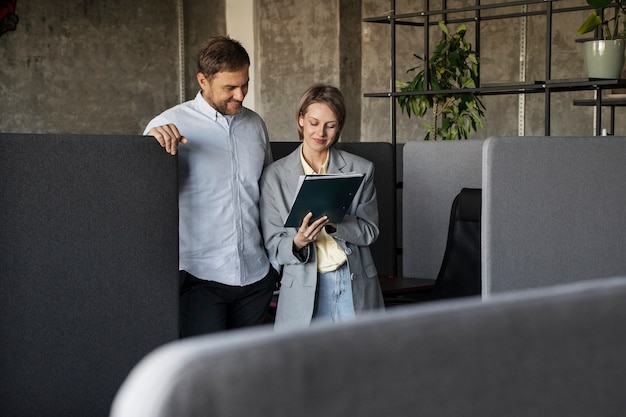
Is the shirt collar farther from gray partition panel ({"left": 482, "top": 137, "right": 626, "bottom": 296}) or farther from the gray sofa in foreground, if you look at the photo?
the gray sofa in foreground

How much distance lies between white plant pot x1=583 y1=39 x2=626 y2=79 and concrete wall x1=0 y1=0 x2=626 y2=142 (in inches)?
164

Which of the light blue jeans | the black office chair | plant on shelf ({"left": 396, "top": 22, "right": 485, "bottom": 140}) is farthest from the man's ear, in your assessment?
plant on shelf ({"left": 396, "top": 22, "right": 485, "bottom": 140})

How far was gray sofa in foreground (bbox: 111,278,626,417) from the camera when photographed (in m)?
0.48

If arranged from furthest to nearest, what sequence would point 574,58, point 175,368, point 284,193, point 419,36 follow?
point 419,36
point 574,58
point 284,193
point 175,368

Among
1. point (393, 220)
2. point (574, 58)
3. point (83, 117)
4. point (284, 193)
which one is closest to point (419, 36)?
point (574, 58)

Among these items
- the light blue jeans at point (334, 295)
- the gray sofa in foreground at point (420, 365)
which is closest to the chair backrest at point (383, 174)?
the light blue jeans at point (334, 295)

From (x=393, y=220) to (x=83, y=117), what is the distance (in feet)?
20.5

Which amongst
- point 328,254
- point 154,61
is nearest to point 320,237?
point 328,254

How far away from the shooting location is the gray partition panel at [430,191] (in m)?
3.32

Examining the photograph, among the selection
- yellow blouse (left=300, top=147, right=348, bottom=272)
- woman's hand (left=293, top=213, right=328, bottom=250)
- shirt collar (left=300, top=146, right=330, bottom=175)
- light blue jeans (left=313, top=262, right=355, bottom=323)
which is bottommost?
light blue jeans (left=313, top=262, right=355, bottom=323)

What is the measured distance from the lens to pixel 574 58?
769 centimetres

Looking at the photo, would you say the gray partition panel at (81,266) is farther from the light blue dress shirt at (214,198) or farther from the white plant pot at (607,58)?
the white plant pot at (607,58)

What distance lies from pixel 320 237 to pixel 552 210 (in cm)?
→ 60

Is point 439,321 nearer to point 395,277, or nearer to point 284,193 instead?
point 284,193
